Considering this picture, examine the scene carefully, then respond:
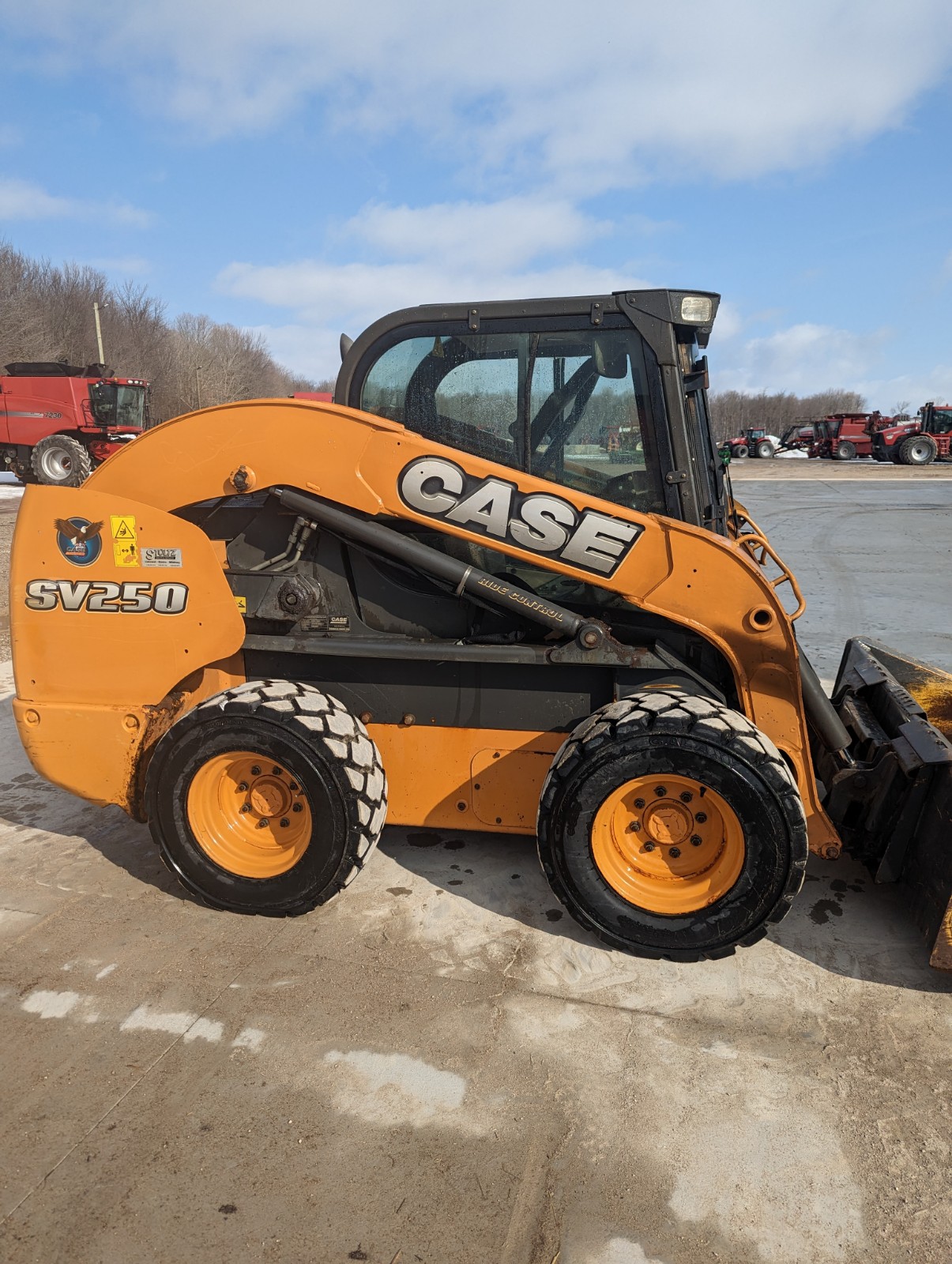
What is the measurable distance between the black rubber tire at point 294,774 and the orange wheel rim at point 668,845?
0.94m

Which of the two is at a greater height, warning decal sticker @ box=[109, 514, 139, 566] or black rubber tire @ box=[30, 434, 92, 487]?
warning decal sticker @ box=[109, 514, 139, 566]

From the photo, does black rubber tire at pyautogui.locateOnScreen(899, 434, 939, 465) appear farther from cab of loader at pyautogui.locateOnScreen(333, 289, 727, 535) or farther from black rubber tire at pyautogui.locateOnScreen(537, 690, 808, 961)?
black rubber tire at pyautogui.locateOnScreen(537, 690, 808, 961)

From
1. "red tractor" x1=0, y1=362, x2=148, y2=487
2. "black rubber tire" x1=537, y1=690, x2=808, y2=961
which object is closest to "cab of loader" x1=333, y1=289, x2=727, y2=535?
"black rubber tire" x1=537, y1=690, x2=808, y2=961

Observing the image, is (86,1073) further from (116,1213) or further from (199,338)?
(199,338)

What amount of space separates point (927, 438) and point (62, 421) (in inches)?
1165

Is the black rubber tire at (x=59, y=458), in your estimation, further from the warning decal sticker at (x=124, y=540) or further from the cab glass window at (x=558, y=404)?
the cab glass window at (x=558, y=404)

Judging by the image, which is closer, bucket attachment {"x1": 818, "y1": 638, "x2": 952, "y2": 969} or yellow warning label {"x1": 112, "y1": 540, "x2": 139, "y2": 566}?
bucket attachment {"x1": 818, "y1": 638, "x2": 952, "y2": 969}

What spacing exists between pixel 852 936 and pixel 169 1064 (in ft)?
8.43

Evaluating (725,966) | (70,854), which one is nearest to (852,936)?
(725,966)

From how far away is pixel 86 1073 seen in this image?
8.73 feet

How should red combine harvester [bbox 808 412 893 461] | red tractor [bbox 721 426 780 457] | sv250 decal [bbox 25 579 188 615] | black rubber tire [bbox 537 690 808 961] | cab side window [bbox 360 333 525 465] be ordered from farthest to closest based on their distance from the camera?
red tractor [bbox 721 426 780 457]
red combine harvester [bbox 808 412 893 461]
sv250 decal [bbox 25 579 188 615]
cab side window [bbox 360 333 525 465]
black rubber tire [bbox 537 690 808 961]

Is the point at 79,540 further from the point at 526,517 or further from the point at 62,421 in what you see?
the point at 62,421

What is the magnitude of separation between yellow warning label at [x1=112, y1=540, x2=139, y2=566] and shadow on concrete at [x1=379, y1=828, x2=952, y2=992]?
5.75 feet

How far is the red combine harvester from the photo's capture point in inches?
1363
